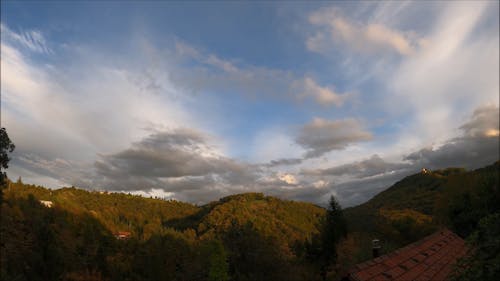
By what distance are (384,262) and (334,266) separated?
175 feet

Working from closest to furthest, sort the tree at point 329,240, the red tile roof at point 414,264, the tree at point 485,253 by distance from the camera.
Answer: the tree at point 485,253
the red tile roof at point 414,264
the tree at point 329,240

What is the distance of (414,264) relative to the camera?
1978 centimetres

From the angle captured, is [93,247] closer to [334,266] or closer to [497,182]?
[334,266]

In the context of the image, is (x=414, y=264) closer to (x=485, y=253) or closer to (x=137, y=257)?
(x=485, y=253)

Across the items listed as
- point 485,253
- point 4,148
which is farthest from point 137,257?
point 485,253

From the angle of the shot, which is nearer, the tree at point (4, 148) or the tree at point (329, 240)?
the tree at point (4, 148)

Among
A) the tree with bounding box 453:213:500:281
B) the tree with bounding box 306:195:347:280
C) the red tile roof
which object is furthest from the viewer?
the tree with bounding box 306:195:347:280

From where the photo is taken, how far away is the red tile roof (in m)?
16.7

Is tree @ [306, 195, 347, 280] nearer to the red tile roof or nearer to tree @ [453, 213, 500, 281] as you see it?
the red tile roof

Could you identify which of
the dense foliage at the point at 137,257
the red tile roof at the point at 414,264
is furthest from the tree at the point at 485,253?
the dense foliage at the point at 137,257

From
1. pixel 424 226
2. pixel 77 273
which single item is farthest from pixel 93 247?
pixel 424 226

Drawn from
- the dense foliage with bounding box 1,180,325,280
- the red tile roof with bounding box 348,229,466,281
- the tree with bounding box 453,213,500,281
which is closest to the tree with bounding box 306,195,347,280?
the dense foliage with bounding box 1,180,325,280

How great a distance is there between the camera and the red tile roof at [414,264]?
1670cm

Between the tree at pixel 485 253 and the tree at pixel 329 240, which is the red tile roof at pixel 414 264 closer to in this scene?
the tree at pixel 485 253
